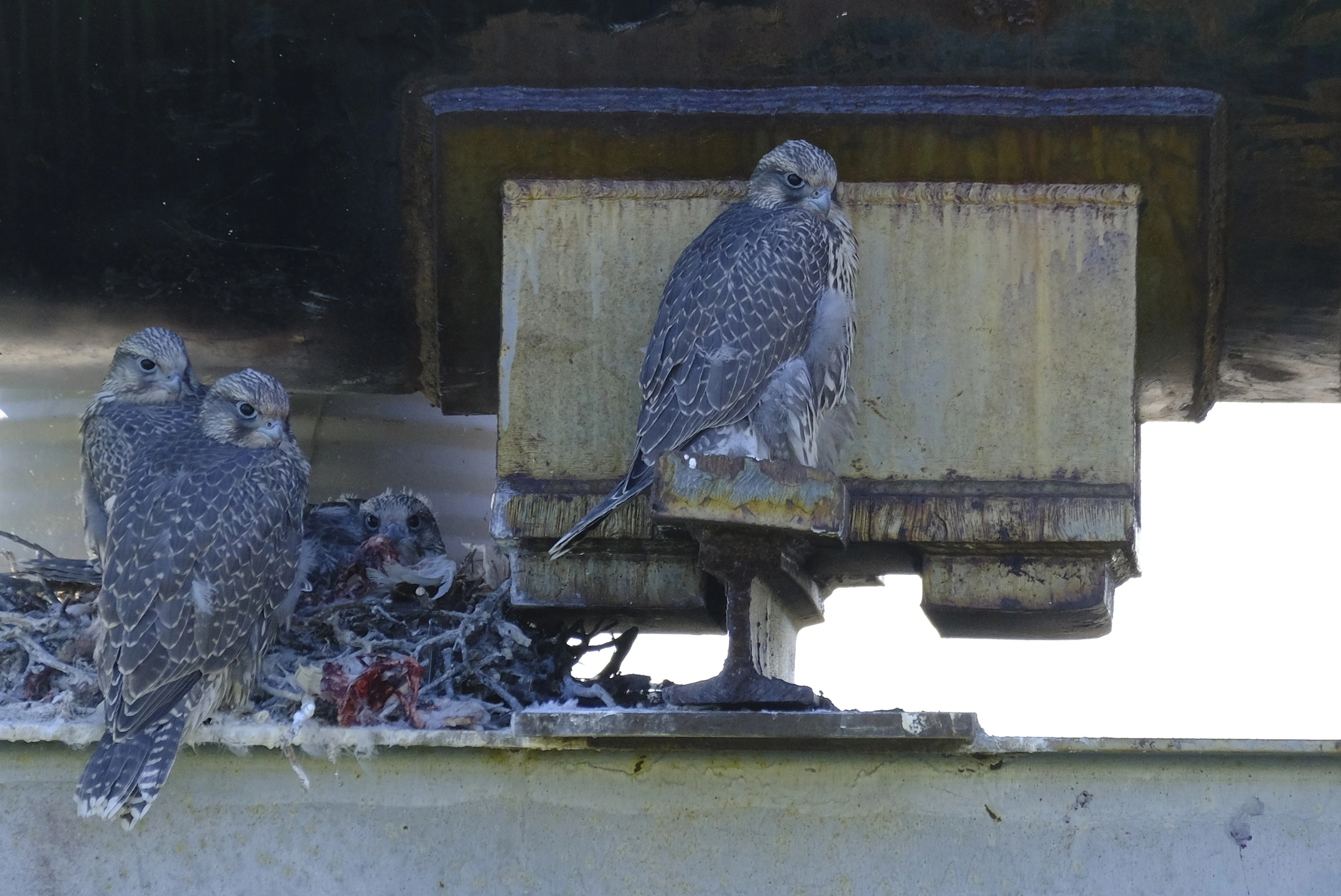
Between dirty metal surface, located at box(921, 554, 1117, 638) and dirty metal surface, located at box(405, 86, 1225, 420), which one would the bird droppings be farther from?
dirty metal surface, located at box(405, 86, 1225, 420)

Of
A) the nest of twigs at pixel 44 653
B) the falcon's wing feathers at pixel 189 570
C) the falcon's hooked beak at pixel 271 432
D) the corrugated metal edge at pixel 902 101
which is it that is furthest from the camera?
the falcon's hooked beak at pixel 271 432

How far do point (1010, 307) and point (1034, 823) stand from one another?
5.20 feet

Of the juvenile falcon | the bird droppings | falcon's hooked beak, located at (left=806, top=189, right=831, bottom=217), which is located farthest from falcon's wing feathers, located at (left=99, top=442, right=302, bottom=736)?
the bird droppings

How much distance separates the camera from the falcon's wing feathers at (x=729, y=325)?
15.3ft

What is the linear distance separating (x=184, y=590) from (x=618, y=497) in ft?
3.59

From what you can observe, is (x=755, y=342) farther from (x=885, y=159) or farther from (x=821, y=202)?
(x=885, y=159)

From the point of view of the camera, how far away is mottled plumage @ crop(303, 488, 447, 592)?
6.02 meters

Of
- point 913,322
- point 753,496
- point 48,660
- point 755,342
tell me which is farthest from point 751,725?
point 48,660

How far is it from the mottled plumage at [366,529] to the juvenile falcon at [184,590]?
765 millimetres

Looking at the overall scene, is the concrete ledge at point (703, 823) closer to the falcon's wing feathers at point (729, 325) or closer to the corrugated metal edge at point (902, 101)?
the falcon's wing feathers at point (729, 325)

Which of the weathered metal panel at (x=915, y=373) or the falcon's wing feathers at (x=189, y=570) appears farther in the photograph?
the weathered metal panel at (x=915, y=373)

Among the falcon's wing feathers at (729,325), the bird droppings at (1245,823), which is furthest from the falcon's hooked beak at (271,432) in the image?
the bird droppings at (1245,823)

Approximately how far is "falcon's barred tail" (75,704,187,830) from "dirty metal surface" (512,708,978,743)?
0.82 m

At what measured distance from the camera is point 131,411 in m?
5.54
